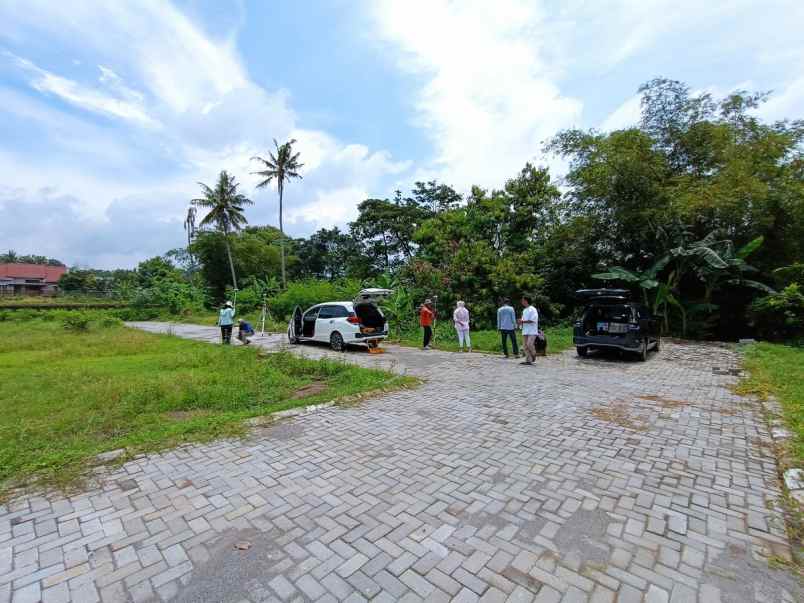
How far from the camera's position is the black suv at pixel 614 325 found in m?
9.60

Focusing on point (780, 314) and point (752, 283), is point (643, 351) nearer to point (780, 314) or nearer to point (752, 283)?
point (752, 283)

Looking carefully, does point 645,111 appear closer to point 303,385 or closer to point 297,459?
point 303,385

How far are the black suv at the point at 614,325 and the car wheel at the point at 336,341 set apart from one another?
693 centimetres

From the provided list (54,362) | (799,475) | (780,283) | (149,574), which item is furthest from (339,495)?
(780,283)

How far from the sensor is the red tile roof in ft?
187

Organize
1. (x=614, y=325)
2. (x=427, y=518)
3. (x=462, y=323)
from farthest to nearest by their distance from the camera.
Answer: (x=462, y=323), (x=614, y=325), (x=427, y=518)

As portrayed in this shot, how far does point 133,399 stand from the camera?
239 inches

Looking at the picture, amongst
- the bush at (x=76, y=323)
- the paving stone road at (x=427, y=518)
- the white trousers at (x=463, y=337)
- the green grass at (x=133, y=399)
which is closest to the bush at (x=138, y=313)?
the bush at (x=76, y=323)

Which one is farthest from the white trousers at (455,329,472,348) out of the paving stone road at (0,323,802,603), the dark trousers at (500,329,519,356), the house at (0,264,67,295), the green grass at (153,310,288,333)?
the house at (0,264,67,295)

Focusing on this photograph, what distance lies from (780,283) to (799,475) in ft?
48.1

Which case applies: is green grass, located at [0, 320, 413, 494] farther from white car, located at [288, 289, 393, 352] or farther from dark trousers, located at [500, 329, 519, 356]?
dark trousers, located at [500, 329, 519, 356]

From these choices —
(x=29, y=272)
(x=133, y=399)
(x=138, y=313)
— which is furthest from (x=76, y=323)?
(x=29, y=272)

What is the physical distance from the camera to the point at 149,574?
7.81ft

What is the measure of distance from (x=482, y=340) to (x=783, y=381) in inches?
293
